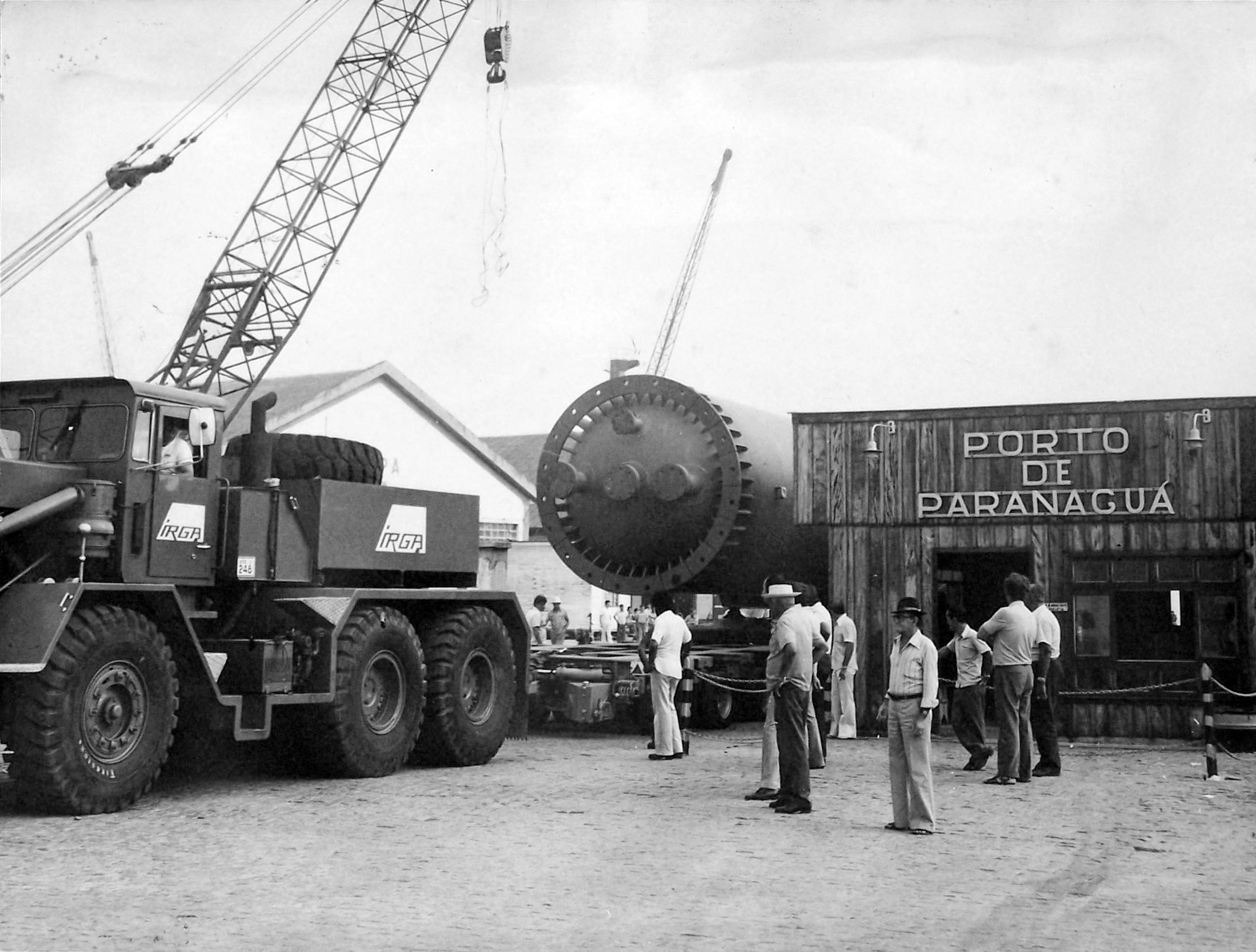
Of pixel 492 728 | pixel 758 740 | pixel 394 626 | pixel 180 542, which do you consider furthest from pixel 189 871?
pixel 758 740

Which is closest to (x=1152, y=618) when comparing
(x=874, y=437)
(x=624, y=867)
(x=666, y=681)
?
(x=874, y=437)

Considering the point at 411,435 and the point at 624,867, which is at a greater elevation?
the point at 411,435

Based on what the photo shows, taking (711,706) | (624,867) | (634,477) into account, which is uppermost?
(634,477)

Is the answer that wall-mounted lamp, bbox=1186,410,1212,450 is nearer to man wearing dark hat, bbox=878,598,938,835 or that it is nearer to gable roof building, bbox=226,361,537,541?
man wearing dark hat, bbox=878,598,938,835

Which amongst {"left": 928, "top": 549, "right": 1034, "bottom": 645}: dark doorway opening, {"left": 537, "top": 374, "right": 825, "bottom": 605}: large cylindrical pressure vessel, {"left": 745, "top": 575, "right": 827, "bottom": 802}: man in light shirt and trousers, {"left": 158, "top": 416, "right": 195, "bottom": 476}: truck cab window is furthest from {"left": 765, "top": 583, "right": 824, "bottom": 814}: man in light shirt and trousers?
{"left": 928, "top": 549, "right": 1034, "bottom": 645}: dark doorway opening

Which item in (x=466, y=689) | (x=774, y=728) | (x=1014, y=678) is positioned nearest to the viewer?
(x=774, y=728)

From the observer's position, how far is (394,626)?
495 inches

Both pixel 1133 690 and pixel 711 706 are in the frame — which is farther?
pixel 711 706

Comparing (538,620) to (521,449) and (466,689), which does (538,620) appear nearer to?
(466,689)

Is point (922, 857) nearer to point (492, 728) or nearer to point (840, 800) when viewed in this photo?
point (840, 800)

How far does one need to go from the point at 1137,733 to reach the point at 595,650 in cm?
624

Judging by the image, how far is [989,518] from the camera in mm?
16453

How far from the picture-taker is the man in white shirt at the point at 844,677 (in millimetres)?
16219

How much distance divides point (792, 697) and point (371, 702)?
3.92 meters
